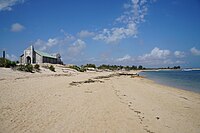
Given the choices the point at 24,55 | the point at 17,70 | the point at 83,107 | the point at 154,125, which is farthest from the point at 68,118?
the point at 24,55

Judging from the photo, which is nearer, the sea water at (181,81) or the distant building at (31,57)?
the sea water at (181,81)

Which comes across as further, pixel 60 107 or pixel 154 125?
pixel 60 107

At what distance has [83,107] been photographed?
9883 millimetres

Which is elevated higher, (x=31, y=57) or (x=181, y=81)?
(x=31, y=57)

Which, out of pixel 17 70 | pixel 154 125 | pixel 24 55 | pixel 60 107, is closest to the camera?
pixel 154 125

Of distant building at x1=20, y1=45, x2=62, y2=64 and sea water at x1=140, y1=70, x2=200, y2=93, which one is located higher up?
distant building at x1=20, y1=45, x2=62, y2=64

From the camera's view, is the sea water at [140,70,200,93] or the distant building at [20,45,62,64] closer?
the sea water at [140,70,200,93]

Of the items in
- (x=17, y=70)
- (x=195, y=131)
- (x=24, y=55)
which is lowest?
(x=195, y=131)

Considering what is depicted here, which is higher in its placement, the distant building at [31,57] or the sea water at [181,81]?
the distant building at [31,57]

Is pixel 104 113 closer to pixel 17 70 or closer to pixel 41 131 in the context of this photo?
pixel 41 131

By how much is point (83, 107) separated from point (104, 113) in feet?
4.87

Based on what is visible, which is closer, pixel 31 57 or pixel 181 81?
pixel 181 81

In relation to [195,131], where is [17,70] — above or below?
above

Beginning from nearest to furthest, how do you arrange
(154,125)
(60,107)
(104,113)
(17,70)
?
(154,125), (104,113), (60,107), (17,70)
